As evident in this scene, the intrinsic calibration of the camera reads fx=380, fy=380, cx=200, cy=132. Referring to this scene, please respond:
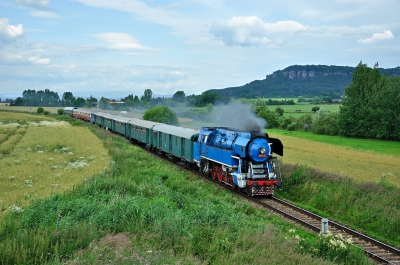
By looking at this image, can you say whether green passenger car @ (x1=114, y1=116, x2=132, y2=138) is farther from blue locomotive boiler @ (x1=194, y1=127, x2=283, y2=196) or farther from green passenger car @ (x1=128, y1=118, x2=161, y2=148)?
blue locomotive boiler @ (x1=194, y1=127, x2=283, y2=196)

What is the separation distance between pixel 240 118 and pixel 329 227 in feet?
31.2

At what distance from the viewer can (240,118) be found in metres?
24.2

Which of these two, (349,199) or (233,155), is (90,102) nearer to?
(233,155)

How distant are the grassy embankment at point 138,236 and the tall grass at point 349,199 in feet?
16.4

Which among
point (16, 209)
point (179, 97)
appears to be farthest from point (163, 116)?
point (16, 209)

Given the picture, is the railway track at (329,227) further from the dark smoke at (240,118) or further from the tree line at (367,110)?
the tree line at (367,110)

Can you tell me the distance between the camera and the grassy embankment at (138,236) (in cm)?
916

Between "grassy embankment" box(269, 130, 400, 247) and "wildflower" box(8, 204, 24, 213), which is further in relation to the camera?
"grassy embankment" box(269, 130, 400, 247)

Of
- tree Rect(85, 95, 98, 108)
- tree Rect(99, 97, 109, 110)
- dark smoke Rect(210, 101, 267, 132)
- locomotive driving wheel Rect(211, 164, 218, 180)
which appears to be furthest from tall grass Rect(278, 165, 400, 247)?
tree Rect(85, 95, 98, 108)

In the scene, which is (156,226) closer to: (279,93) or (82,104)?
(279,93)

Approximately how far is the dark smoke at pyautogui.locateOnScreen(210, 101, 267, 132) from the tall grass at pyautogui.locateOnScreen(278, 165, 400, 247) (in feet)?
14.4

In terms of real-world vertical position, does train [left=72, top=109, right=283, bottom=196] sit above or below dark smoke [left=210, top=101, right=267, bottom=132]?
below

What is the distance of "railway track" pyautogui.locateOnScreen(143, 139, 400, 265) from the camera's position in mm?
13734

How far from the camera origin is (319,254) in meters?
11.5
